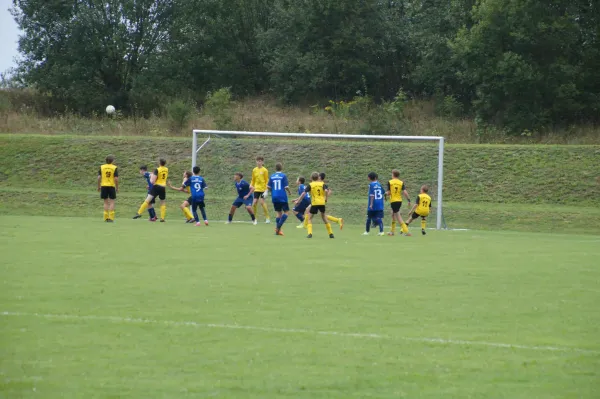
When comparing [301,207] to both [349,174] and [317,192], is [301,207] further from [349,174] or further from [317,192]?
[349,174]

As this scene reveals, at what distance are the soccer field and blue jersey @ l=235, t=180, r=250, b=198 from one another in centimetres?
925

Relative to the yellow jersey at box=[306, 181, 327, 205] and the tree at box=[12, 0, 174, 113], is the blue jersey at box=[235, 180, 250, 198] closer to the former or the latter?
the yellow jersey at box=[306, 181, 327, 205]

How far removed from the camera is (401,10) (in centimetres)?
5888

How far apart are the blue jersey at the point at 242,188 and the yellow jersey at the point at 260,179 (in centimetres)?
52

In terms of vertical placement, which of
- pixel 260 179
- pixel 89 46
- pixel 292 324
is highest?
pixel 89 46

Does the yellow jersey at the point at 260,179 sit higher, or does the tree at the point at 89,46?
the tree at the point at 89,46

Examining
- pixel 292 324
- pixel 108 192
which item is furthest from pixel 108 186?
pixel 292 324

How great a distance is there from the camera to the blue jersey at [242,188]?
2711cm

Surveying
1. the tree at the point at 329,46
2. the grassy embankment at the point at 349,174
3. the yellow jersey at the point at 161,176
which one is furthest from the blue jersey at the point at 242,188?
the tree at the point at 329,46

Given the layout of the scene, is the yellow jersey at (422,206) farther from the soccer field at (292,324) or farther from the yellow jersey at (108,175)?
the yellow jersey at (108,175)

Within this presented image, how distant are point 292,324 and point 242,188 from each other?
17995mm

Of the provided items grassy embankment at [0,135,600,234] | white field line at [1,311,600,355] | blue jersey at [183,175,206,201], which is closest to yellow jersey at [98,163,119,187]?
blue jersey at [183,175,206,201]

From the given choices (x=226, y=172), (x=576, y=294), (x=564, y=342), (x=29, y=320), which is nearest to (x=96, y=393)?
(x=29, y=320)

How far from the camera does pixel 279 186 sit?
24.5m
